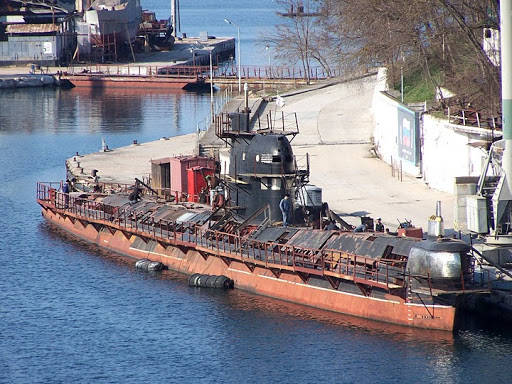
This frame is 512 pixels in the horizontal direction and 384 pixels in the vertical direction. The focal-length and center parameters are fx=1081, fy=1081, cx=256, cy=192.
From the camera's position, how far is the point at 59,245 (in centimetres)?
6725

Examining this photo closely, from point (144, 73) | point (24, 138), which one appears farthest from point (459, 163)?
point (144, 73)

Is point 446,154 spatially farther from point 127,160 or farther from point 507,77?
point 127,160

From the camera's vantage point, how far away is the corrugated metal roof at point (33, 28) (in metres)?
171

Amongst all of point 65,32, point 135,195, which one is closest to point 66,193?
point 135,195

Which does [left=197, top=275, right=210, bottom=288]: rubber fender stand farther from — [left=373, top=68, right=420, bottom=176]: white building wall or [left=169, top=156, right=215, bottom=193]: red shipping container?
[left=373, top=68, right=420, bottom=176]: white building wall

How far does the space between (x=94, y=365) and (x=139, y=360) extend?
1.87 metres

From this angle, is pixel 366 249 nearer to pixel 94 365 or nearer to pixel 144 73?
pixel 94 365

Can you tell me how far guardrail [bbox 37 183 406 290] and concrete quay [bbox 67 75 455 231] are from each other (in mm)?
8565

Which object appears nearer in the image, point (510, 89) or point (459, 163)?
point (510, 89)

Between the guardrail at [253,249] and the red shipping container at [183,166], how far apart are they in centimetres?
426

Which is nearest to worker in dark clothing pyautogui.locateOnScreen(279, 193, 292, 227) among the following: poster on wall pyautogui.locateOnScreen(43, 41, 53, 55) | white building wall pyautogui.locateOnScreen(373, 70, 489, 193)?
white building wall pyautogui.locateOnScreen(373, 70, 489, 193)

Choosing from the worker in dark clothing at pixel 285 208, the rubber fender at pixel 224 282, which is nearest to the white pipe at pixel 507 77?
the worker in dark clothing at pixel 285 208

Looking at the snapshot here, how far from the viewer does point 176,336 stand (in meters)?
48.1

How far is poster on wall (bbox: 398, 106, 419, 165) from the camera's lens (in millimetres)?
72438
